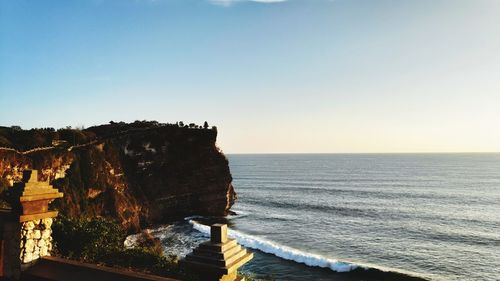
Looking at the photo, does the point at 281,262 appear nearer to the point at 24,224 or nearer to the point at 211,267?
the point at 24,224

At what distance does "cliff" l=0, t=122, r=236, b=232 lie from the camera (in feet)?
120

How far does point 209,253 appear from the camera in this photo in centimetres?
487

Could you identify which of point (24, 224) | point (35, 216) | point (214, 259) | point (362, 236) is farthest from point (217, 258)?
point (362, 236)

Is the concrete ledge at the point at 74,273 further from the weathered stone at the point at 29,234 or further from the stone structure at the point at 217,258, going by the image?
the weathered stone at the point at 29,234

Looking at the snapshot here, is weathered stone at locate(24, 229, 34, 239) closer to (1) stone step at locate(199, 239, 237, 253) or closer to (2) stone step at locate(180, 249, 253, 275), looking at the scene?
(2) stone step at locate(180, 249, 253, 275)

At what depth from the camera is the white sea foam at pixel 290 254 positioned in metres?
32.3

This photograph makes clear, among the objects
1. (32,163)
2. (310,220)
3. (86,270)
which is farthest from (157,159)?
(86,270)

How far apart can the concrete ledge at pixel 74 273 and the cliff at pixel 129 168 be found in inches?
1098

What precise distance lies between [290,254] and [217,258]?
3261cm

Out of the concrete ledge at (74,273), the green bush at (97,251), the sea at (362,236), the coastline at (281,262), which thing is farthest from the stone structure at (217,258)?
the coastline at (281,262)

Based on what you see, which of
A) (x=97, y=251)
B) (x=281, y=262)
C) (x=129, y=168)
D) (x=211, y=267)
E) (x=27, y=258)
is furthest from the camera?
(x=129, y=168)

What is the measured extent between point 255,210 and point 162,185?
1833 cm

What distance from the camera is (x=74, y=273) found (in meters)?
5.62

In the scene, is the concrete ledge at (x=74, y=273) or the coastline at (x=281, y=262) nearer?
the concrete ledge at (x=74, y=273)
